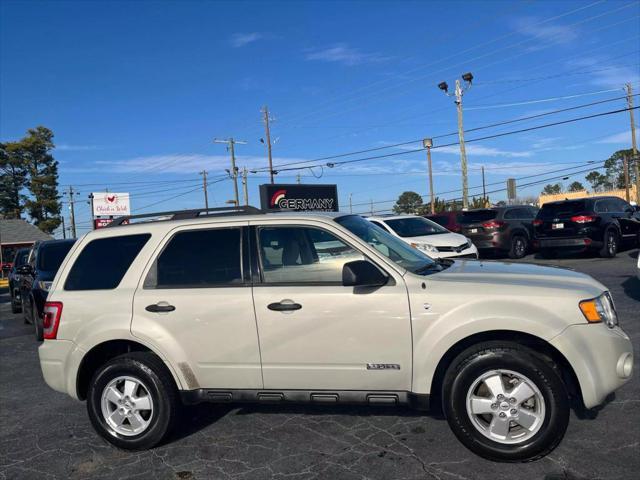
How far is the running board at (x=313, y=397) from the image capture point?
377cm

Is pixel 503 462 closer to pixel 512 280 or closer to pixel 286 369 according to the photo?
pixel 512 280

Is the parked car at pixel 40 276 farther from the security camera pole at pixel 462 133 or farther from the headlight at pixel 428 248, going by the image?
the security camera pole at pixel 462 133

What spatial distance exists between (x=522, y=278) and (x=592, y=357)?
676 mm

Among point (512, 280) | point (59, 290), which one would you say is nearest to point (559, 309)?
point (512, 280)

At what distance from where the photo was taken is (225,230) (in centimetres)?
429

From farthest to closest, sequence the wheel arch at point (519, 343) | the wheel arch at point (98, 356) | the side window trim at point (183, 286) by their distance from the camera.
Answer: the wheel arch at point (98, 356)
the side window trim at point (183, 286)
the wheel arch at point (519, 343)

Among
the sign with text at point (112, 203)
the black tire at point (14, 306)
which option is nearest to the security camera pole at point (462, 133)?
the black tire at point (14, 306)

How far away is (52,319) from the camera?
439 cm

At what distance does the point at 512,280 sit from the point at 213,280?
86.9 inches

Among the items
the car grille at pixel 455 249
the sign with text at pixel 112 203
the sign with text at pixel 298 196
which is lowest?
the car grille at pixel 455 249

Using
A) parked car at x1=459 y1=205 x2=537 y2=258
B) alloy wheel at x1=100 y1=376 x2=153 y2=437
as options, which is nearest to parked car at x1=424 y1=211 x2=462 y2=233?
parked car at x1=459 y1=205 x2=537 y2=258

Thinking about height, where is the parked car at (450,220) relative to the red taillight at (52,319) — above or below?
above

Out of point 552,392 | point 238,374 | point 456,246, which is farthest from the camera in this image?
point 456,246

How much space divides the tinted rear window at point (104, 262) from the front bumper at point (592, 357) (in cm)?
322
